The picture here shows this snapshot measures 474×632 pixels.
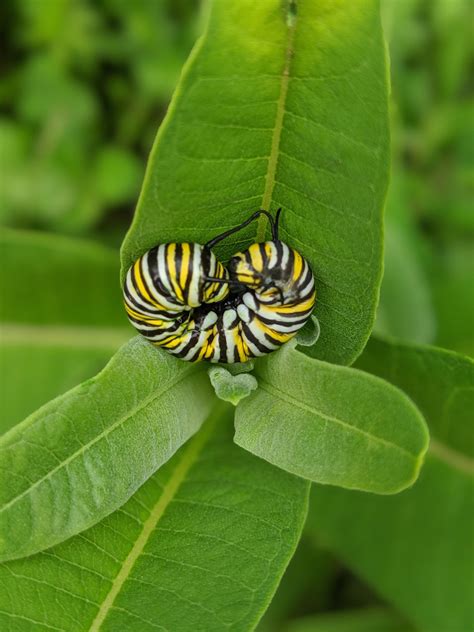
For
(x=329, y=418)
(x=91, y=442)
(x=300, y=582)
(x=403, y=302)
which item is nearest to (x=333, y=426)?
(x=329, y=418)

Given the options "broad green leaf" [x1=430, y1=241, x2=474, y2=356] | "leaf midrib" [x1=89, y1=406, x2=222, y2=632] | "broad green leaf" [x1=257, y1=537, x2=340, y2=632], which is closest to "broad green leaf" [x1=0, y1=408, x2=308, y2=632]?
"leaf midrib" [x1=89, y1=406, x2=222, y2=632]

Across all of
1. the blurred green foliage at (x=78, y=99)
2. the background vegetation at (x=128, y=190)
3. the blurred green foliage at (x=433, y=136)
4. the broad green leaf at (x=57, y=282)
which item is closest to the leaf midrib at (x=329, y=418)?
the background vegetation at (x=128, y=190)

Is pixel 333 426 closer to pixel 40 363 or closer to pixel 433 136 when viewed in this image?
pixel 40 363

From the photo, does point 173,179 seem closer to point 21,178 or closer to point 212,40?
point 212,40

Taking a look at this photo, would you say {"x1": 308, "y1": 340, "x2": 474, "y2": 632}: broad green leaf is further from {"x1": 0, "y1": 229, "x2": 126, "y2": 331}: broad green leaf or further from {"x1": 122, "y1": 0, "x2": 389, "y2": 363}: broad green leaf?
{"x1": 0, "y1": 229, "x2": 126, "y2": 331}: broad green leaf

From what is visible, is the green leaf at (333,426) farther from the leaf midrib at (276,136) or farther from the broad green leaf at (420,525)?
the broad green leaf at (420,525)

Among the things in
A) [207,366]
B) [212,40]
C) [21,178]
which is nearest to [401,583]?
[207,366]
